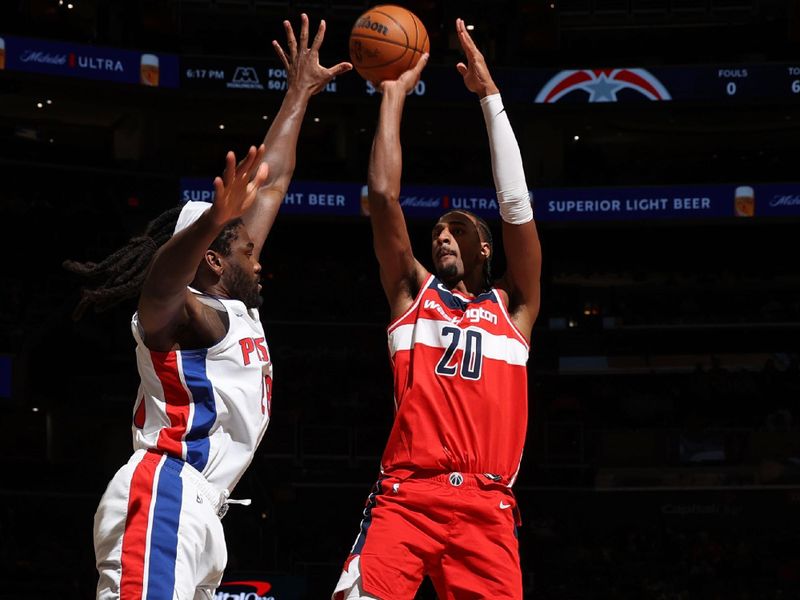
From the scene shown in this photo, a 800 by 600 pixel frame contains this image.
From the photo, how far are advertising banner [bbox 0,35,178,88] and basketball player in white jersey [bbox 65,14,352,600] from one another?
15.2 m

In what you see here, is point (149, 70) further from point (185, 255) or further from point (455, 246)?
point (185, 255)

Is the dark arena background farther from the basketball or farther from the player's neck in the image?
the player's neck

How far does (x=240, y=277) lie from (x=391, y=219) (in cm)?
98

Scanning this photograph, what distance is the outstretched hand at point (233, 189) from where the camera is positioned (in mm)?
3305

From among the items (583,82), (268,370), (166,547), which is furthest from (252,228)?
(583,82)

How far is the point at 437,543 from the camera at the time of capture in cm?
435

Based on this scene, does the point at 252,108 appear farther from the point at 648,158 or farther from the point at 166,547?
the point at 166,547

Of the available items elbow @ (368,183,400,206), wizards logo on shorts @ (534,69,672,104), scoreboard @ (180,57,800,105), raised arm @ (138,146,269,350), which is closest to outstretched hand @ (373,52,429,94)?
elbow @ (368,183,400,206)

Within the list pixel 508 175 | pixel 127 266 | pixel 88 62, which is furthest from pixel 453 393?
pixel 88 62

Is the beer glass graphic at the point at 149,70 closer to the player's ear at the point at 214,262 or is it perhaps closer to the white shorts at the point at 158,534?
the player's ear at the point at 214,262

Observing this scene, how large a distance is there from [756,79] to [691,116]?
326 cm

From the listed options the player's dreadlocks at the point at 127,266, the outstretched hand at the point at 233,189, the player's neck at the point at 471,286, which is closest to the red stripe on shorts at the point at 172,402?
the player's dreadlocks at the point at 127,266

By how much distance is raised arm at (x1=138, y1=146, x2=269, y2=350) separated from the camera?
333 centimetres

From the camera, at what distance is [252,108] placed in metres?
→ 22.0
